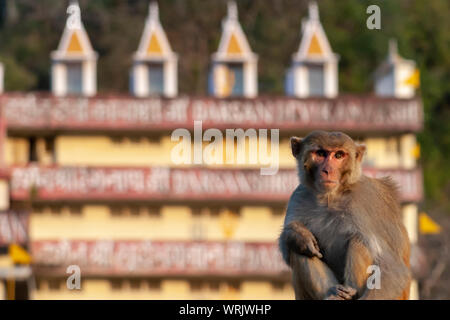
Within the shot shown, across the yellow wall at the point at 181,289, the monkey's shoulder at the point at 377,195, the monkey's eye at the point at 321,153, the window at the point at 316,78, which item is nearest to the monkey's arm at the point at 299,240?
the monkey's shoulder at the point at 377,195

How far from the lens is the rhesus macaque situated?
10.0m

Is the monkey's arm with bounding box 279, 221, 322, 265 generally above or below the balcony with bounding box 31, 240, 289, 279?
above

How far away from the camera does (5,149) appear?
5775 cm

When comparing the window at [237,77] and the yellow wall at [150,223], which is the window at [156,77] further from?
the yellow wall at [150,223]

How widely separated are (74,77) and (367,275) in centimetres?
4913

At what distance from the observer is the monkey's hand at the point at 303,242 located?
10.2 m

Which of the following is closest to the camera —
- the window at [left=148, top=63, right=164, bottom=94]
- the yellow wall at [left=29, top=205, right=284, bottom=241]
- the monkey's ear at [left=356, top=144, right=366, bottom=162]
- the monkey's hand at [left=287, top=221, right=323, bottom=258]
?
the monkey's hand at [left=287, top=221, right=323, bottom=258]

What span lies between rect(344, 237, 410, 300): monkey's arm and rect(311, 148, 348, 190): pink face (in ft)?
1.54

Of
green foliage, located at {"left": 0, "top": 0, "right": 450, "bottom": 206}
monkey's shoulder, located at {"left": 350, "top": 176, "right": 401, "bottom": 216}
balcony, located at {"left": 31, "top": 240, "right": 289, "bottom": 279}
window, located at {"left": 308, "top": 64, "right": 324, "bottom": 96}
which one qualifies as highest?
green foliage, located at {"left": 0, "top": 0, "right": 450, "bottom": 206}

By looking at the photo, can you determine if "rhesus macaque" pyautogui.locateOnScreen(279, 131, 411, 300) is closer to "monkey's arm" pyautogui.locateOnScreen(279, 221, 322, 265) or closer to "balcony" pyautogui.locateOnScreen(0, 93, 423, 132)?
"monkey's arm" pyautogui.locateOnScreen(279, 221, 322, 265)

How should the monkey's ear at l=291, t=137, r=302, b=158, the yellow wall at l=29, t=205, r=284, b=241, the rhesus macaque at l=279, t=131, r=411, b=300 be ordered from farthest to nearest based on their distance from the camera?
the yellow wall at l=29, t=205, r=284, b=241
the monkey's ear at l=291, t=137, r=302, b=158
the rhesus macaque at l=279, t=131, r=411, b=300

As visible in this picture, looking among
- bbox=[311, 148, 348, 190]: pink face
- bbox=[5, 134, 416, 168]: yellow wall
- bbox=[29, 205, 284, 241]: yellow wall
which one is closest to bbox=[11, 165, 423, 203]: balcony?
bbox=[5, 134, 416, 168]: yellow wall

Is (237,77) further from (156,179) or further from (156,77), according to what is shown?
(156,179)

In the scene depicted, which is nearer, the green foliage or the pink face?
the pink face
